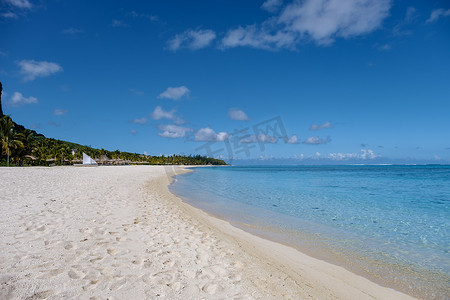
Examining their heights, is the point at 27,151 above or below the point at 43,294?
above

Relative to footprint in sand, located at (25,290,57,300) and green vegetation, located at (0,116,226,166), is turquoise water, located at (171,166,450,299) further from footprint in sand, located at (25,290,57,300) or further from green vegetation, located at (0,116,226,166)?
green vegetation, located at (0,116,226,166)

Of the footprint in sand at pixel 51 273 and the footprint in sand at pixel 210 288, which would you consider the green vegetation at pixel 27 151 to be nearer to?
the footprint in sand at pixel 51 273

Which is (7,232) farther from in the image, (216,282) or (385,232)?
(385,232)

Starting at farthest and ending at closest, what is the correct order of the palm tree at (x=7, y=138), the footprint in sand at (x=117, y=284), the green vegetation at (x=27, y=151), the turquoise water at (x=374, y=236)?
the green vegetation at (x=27, y=151) < the palm tree at (x=7, y=138) < the turquoise water at (x=374, y=236) < the footprint in sand at (x=117, y=284)

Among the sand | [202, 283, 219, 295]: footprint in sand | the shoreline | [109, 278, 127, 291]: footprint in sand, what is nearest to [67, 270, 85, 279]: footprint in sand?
the sand

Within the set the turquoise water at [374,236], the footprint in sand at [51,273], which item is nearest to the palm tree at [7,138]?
the turquoise water at [374,236]

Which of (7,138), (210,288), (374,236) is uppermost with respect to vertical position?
(7,138)

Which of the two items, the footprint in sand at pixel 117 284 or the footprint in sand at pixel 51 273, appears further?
the footprint in sand at pixel 51 273

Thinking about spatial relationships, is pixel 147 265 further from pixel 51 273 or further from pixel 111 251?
pixel 51 273

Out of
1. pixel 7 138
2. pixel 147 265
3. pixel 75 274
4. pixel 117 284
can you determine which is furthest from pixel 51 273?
pixel 7 138

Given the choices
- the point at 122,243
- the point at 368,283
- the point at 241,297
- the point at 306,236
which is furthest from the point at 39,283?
the point at 306,236

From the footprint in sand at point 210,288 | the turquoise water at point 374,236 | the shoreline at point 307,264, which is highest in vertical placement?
the footprint in sand at point 210,288

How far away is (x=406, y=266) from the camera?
608cm

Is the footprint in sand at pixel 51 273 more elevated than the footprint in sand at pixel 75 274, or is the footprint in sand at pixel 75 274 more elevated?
the footprint in sand at pixel 51 273
